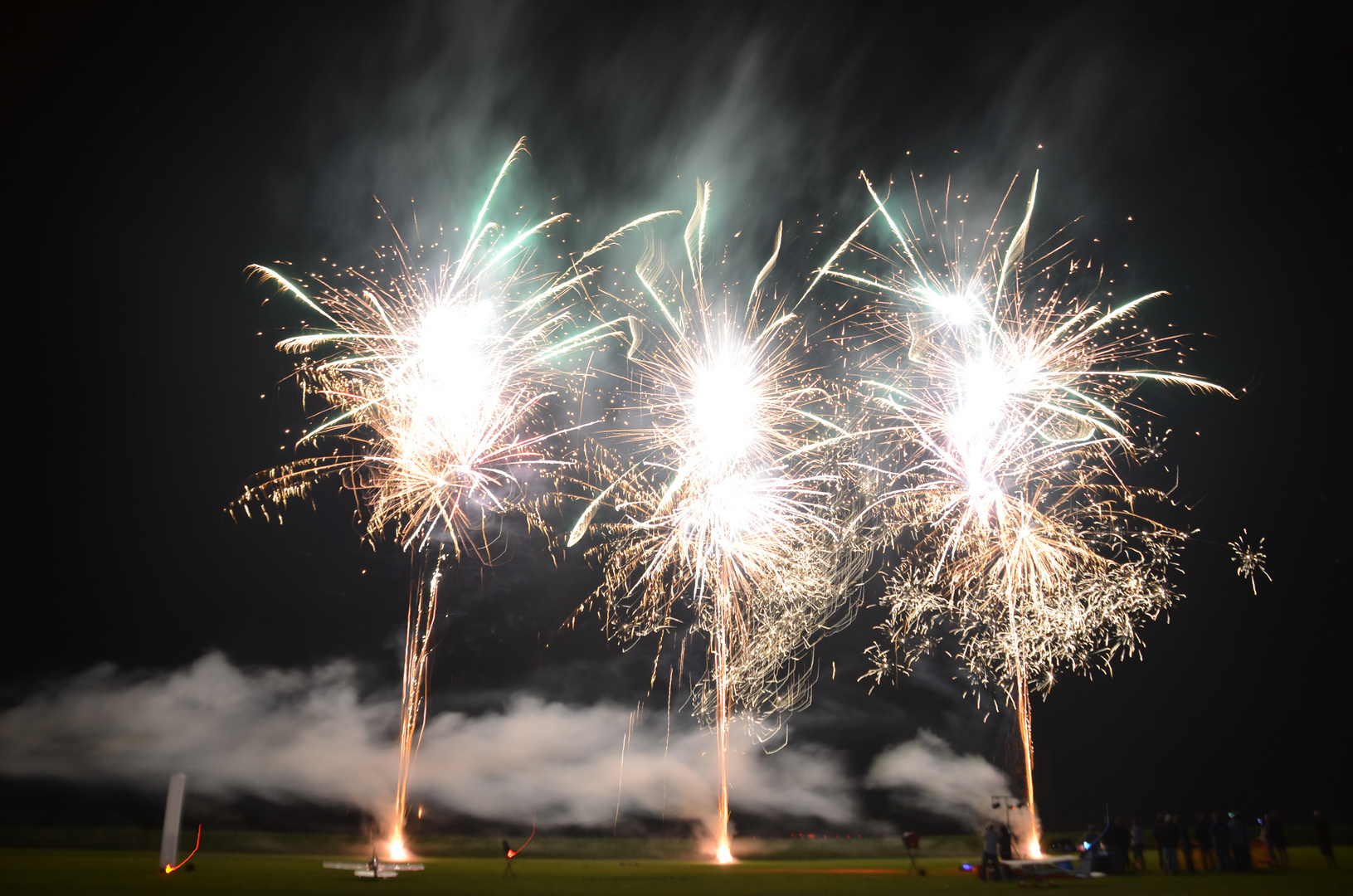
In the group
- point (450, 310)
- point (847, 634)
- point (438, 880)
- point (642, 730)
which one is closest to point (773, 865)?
point (642, 730)

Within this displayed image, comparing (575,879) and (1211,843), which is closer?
(575,879)

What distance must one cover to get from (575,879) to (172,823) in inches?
330

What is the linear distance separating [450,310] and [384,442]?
15.0 feet

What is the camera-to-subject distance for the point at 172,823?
603 inches

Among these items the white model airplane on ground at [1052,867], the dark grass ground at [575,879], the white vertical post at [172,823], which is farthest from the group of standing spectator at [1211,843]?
the white vertical post at [172,823]

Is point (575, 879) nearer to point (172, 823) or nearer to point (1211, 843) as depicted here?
point (172, 823)

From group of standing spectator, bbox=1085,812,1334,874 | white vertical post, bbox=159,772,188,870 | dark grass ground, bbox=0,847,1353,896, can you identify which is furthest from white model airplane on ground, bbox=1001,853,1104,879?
white vertical post, bbox=159,772,188,870

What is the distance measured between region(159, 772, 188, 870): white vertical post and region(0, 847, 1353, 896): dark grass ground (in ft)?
1.25

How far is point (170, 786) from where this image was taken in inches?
581

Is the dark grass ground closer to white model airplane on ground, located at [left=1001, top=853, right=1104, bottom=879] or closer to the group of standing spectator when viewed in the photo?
white model airplane on ground, located at [left=1001, top=853, right=1104, bottom=879]

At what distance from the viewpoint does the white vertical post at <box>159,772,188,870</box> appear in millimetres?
14906

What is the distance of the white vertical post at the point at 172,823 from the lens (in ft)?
48.9

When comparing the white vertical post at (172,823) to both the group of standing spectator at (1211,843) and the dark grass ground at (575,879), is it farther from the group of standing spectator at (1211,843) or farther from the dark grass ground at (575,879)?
the group of standing spectator at (1211,843)

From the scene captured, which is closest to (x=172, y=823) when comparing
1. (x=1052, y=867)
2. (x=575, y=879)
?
(x=575, y=879)
